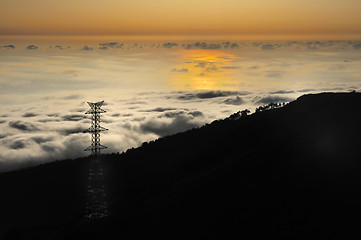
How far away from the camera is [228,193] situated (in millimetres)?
81062

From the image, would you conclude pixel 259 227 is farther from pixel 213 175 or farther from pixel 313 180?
pixel 213 175

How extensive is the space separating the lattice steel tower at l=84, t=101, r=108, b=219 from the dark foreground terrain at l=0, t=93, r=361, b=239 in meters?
4.25

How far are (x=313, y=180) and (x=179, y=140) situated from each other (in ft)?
407

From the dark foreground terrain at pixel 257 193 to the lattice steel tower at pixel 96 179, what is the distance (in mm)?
4249

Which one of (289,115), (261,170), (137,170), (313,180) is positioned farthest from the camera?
(137,170)

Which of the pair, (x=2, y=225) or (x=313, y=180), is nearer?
(x=313, y=180)

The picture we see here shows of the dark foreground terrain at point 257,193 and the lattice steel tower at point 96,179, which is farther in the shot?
the lattice steel tower at point 96,179

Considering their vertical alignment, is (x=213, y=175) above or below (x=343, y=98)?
below

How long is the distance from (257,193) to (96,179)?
2542 inches

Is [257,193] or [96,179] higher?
[257,193]

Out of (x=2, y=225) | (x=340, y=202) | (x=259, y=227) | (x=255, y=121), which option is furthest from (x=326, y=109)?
(x=2, y=225)

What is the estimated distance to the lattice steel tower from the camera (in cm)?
7600

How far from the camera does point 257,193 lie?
256 feet

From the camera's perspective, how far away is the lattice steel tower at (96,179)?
7600 cm
